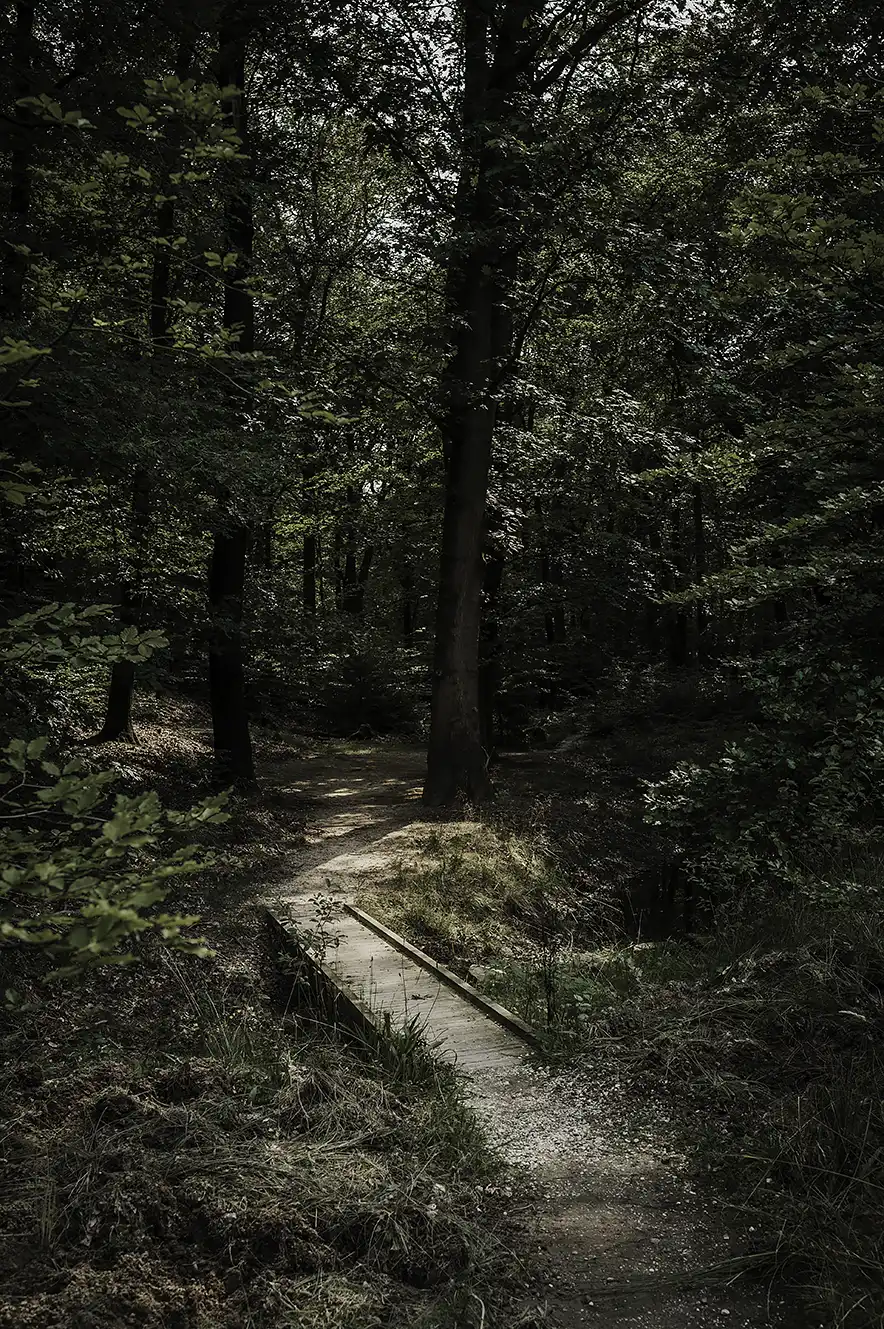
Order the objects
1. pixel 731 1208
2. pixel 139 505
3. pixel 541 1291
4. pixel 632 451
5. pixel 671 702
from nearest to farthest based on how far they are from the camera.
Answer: pixel 541 1291 → pixel 731 1208 → pixel 139 505 → pixel 632 451 → pixel 671 702

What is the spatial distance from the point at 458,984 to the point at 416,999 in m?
0.37

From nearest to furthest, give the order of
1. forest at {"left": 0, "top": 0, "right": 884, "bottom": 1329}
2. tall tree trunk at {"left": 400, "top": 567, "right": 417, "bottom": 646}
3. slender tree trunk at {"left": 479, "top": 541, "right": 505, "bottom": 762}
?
1. forest at {"left": 0, "top": 0, "right": 884, "bottom": 1329}
2. slender tree trunk at {"left": 479, "top": 541, "right": 505, "bottom": 762}
3. tall tree trunk at {"left": 400, "top": 567, "right": 417, "bottom": 646}

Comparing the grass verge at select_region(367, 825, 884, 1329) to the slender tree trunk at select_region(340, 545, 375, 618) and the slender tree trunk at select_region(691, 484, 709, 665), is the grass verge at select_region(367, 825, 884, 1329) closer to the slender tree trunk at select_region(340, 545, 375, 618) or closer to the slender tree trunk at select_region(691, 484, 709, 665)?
→ the slender tree trunk at select_region(691, 484, 709, 665)

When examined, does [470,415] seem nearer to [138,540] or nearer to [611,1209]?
[138,540]

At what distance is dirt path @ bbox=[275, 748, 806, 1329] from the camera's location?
3031 mm

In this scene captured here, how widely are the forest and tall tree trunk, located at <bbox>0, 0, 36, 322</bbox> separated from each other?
0.05 metres

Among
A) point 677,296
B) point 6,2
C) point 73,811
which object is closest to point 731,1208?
point 73,811

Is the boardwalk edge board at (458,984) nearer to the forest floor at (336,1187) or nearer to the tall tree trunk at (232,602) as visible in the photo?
the forest floor at (336,1187)

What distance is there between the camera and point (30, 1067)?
173 inches

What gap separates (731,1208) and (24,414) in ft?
18.7

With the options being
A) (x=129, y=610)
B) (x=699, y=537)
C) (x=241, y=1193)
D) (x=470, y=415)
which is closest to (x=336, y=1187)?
(x=241, y=1193)

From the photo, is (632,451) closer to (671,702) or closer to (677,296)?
(677,296)

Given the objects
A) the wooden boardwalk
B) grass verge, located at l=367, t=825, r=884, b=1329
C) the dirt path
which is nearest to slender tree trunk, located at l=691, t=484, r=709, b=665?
the wooden boardwalk

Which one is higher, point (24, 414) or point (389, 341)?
point (389, 341)
